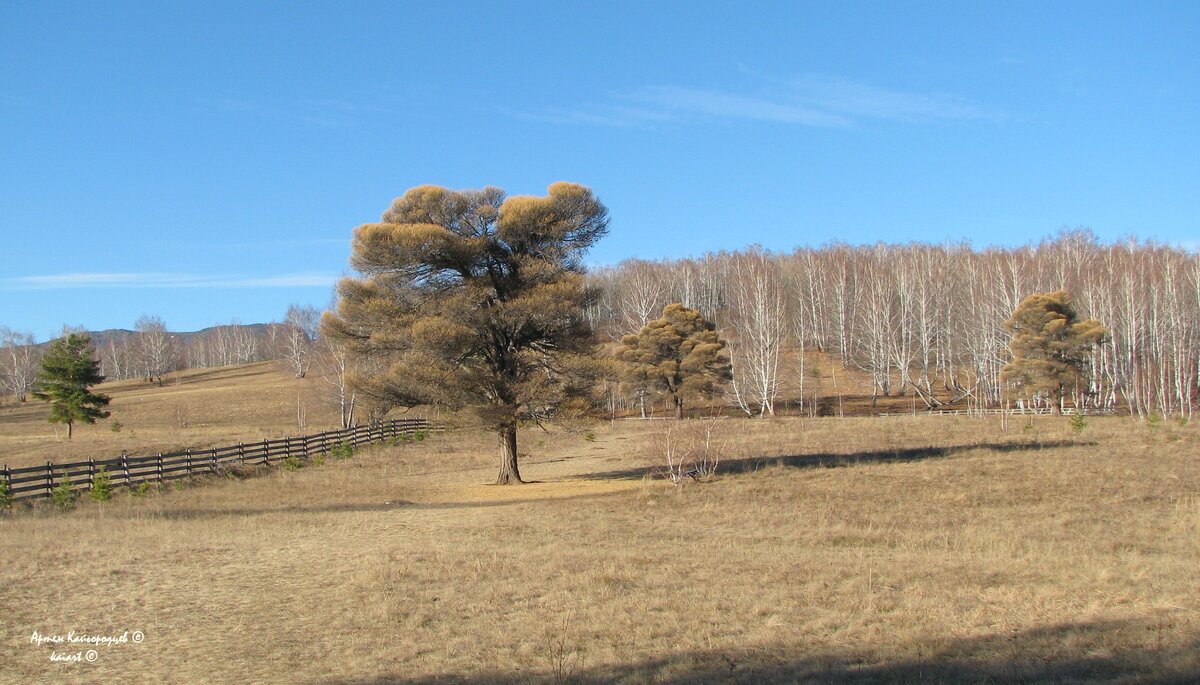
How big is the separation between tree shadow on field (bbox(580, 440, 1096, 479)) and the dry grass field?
2342 millimetres

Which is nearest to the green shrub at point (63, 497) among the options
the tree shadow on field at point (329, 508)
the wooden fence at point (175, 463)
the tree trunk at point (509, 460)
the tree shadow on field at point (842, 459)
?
the wooden fence at point (175, 463)

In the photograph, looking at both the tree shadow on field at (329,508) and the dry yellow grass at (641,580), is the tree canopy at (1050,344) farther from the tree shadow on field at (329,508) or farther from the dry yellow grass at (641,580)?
the tree shadow on field at (329,508)

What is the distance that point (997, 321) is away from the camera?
64.8 meters

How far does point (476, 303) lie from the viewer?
2333cm

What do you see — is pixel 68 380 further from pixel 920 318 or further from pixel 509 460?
pixel 920 318

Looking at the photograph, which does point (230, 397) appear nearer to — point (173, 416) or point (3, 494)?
point (173, 416)

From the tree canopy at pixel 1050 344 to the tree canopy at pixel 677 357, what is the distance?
60.3 ft

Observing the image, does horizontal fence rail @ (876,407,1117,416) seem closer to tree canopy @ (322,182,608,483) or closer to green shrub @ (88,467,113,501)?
tree canopy @ (322,182,608,483)

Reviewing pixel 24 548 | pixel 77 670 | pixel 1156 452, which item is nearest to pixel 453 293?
pixel 24 548

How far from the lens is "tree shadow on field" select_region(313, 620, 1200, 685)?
271 inches

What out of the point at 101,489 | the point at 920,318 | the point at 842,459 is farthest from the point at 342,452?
the point at 920,318

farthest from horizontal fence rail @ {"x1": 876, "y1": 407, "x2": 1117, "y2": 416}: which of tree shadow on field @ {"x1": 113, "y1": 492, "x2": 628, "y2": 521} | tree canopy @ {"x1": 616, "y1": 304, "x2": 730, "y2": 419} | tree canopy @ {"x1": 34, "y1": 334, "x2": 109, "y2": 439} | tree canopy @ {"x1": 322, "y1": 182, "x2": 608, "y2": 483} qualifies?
tree canopy @ {"x1": 34, "y1": 334, "x2": 109, "y2": 439}

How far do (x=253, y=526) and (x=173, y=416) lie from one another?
58341mm

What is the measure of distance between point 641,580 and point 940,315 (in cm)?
6896
